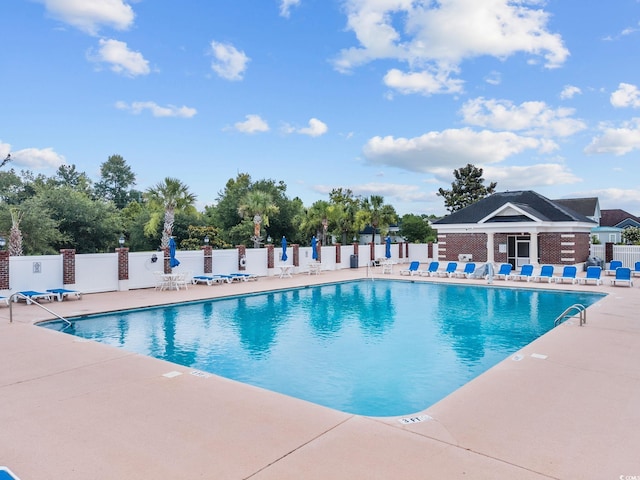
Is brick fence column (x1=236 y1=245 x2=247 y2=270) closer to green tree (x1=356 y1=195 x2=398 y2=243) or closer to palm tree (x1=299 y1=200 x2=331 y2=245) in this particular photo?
palm tree (x1=299 y1=200 x2=331 y2=245)

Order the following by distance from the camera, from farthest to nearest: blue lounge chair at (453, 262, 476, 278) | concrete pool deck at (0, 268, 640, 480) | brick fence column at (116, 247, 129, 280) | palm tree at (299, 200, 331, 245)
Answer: palm tree at (299, 200, 331, 245) → blue lounge chair at (453, 262, 476, 278) → brick fence column at (116, 247, 129, 280) → concrete pool deck at (0, 268, 640, 480)

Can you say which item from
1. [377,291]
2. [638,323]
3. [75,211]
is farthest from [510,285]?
[75,211]

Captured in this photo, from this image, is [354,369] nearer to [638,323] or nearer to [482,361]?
[482,361]

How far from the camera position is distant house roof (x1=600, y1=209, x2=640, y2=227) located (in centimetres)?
5646

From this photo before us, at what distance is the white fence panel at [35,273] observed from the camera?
50.7ft

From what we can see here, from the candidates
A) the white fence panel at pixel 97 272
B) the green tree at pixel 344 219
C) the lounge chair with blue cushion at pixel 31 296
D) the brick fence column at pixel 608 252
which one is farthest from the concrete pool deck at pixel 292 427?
the green tree at pixel 344 219

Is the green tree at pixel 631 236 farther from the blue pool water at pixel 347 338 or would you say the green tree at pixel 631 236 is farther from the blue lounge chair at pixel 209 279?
the blue lounge chair at pixel 209 279

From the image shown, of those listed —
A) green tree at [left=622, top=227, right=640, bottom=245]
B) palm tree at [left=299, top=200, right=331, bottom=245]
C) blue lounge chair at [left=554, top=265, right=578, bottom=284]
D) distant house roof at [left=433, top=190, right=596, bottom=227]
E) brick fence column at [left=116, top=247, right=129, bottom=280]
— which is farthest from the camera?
palm tree at [left=299, top=200, right=331, bottom=245]

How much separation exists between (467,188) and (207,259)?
4569 cm

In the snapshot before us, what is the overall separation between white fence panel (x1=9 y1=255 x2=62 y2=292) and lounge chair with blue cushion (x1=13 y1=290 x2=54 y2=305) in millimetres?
547

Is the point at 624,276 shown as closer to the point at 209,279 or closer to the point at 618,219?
the point at 209,279

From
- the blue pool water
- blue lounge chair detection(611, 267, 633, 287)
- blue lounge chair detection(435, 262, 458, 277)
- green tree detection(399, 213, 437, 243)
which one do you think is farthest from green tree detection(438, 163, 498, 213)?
the blue pool water

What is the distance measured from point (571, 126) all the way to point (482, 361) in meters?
21.3

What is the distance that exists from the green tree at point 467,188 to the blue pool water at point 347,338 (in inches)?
1629
